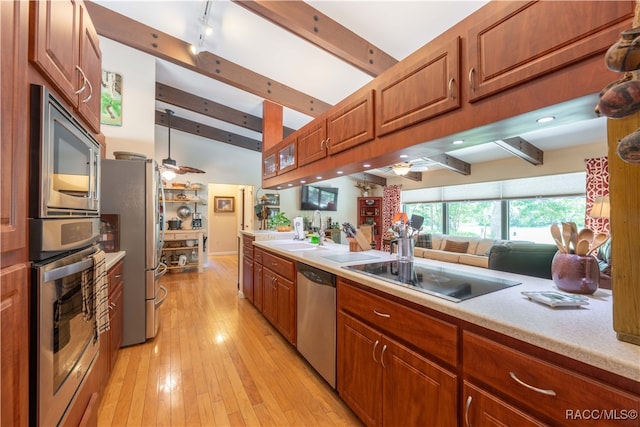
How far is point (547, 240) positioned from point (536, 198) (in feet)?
2.72

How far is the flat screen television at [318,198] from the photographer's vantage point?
795cm

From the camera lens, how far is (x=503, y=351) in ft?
2.65

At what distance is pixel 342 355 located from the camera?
1607 mm

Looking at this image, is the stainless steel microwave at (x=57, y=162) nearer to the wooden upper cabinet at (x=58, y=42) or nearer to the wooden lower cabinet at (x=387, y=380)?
the wooden upper cabinet at (x=58, y=42)

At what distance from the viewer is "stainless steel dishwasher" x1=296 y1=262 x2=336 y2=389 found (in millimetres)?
1715

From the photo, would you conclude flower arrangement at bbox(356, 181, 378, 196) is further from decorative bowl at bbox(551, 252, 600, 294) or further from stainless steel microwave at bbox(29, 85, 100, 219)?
stainless steel microwave at bbox(29, 85, 100, 219)

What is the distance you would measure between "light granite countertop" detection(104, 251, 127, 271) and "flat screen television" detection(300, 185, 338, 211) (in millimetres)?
5836

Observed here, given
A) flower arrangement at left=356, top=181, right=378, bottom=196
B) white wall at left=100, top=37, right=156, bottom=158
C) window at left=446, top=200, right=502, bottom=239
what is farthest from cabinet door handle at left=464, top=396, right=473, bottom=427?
flower arrangement at left=356, top=181, right=378, bottom=196

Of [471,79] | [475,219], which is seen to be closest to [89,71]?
[471,79]

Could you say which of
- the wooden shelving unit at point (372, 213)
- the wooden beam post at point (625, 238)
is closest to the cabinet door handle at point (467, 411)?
the wooden beam post at point (625, 238)

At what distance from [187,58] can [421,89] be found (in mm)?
3065

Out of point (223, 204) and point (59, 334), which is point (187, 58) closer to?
point (59, 334)

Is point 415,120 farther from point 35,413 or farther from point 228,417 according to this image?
point 228,417

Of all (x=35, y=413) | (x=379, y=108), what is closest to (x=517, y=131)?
(x=379, y=108)
